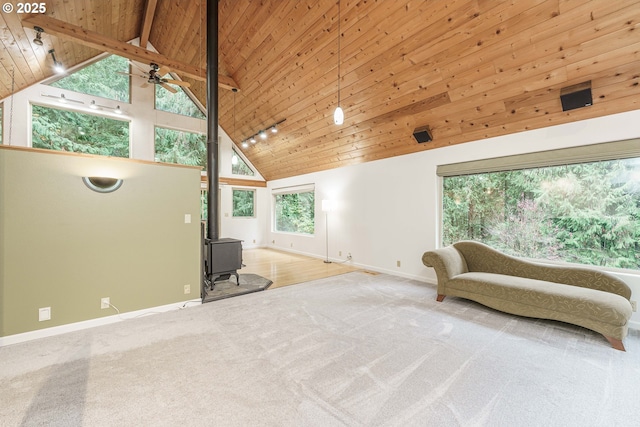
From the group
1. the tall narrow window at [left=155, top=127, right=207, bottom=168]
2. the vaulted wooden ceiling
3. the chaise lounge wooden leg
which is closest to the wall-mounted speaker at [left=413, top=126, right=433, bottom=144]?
the vaulted wooden ceiling

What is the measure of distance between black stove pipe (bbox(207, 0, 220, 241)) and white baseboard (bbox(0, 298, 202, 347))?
1.23 meters

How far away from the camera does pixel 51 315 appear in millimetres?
2590

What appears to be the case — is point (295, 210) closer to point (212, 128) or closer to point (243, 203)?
point (243, 203)

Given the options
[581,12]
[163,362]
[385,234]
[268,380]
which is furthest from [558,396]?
[385,234]

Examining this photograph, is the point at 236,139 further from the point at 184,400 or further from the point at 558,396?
the point at 558,396

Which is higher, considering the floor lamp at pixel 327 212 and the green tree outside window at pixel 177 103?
the green tree outside window at pixel 177 103

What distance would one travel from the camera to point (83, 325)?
2.73 metres

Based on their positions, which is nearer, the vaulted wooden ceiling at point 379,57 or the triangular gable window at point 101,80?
the vaulted wooden ceiling at point 379,57

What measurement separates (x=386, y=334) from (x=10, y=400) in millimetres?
2892

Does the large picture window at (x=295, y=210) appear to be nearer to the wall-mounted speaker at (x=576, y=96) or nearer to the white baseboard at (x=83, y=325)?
the white baseboard at (x=83, y=325)

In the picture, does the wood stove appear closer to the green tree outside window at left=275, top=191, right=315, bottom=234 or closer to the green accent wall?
the green accent wall

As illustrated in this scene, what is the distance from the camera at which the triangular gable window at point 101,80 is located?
226 inches

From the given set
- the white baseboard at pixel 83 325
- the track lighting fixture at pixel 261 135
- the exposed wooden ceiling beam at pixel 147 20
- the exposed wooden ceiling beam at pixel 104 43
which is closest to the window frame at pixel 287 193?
the track lighting fixture at pixel 261 135

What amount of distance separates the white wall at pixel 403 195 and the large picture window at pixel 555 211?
13.0 inches
